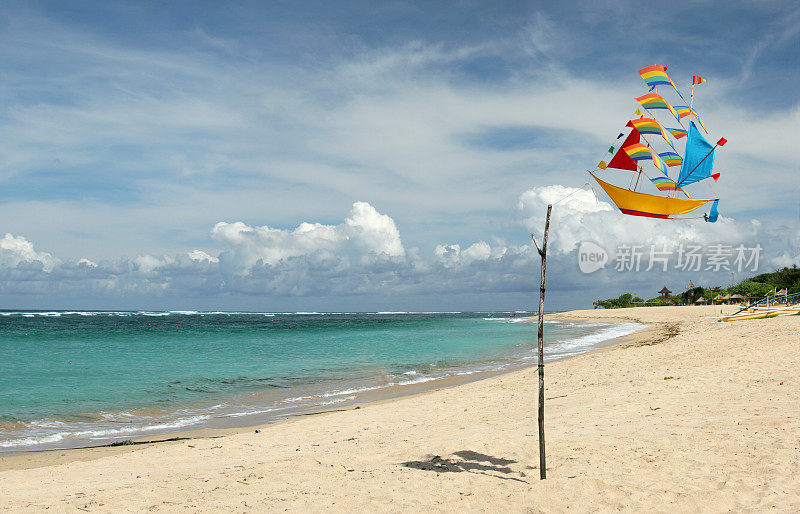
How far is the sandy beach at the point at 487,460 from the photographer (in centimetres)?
545

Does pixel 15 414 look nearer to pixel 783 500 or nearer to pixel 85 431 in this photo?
pixel 85 431

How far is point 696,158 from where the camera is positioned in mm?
6348

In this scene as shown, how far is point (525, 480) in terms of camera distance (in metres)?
6.04

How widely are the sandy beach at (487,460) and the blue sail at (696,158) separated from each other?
3600 mm

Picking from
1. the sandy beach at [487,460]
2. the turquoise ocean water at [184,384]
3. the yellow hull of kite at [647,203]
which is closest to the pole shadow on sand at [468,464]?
the sandy beach at [487,460]

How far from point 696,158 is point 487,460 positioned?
16.6ft

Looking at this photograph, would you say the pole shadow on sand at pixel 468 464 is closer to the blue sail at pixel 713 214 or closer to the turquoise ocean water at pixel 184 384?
the blue sail at pixel 713 214

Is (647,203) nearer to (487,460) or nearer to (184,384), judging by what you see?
(487,460)

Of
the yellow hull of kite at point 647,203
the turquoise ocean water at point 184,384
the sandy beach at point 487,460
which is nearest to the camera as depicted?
the sandy beach at point 487,460

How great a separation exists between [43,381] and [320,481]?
1830 cm

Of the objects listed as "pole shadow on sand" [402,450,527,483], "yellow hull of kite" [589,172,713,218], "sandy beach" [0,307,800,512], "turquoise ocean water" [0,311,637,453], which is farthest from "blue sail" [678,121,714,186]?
"turquoise ocean water" [0,311,637,453]

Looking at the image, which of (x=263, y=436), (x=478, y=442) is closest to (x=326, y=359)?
(x=263, y=436)

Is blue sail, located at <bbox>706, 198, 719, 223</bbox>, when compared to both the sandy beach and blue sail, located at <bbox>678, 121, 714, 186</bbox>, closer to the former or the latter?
blue sail, located at <bbox>678, 121, 714, 186</bbox>

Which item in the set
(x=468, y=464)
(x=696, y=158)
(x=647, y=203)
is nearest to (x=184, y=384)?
(x=468, y=464)
